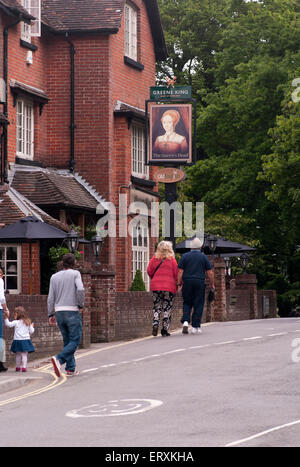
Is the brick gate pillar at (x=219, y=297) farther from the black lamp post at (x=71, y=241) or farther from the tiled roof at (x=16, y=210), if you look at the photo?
the black lamp post at (x=71, y=241)

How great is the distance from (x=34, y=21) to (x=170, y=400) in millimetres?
20600

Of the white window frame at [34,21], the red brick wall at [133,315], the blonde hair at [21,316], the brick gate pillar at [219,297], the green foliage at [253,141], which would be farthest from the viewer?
the green foliage at [253,141]

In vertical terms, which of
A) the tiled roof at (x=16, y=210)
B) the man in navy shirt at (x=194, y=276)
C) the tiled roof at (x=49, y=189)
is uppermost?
the tiled roof at (x=49, y=189)

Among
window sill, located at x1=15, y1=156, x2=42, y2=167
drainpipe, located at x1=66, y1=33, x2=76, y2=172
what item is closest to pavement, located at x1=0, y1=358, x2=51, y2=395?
window sill, located at x1=15, y1=156, x2=42, y2=167

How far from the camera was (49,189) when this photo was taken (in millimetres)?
30156

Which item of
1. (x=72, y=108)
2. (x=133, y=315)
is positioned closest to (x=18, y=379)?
(x=133, y=315)

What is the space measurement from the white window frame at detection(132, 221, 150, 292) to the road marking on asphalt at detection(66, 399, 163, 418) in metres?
21.5

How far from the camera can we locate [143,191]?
114ft

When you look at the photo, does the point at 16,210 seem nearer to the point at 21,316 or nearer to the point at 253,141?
the point at 21,316

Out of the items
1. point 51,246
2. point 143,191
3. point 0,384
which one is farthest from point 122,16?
point 0,384

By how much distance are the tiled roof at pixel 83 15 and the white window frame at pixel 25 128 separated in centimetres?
278

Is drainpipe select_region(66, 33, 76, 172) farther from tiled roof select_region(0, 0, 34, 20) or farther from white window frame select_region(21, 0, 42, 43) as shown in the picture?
tiled roof select_region(0, 0, 34, 20)

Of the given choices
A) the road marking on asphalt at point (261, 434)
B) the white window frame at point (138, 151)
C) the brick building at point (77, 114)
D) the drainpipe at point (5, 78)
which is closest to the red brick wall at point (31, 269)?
the brick building at point (77, 114)

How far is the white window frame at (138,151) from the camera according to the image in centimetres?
3453
